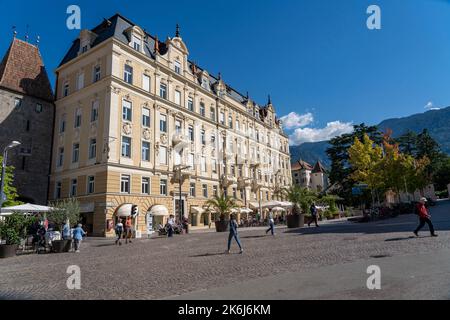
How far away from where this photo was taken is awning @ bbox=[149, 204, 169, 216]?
3225 centimetres

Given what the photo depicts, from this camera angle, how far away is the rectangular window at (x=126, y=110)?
32.2m

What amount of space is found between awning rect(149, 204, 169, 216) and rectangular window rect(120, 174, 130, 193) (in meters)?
3.34

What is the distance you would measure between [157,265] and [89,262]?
379cm

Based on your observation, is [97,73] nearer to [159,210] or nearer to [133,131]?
[133,131]

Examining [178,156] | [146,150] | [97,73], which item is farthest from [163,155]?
[97,73]

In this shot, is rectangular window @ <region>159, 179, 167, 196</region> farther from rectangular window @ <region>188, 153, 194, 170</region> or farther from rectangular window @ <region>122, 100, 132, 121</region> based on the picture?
rectangular window @ <region>122, 100, 132, 121</region>

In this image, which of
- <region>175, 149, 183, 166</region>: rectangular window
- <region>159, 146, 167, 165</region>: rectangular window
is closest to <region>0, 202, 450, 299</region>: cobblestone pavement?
<region>159, 146, 167, 165</region>: rectangular window

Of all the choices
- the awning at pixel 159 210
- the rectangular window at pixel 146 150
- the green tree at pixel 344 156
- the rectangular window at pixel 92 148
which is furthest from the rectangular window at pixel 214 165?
the green tree at pixel 344 156

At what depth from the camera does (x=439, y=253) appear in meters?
9.54

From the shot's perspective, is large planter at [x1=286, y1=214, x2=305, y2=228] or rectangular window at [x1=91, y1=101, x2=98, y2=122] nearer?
large planter at [x1=286, y1=214, x2=305, y2=228]

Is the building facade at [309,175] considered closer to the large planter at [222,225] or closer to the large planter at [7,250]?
the large planter at [222,225]

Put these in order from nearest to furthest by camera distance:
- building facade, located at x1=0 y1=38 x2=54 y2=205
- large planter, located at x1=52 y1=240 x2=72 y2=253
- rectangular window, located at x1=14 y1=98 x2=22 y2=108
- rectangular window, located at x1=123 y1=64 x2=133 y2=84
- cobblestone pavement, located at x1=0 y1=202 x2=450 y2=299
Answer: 1. cobblestone pavement, located at x1=0 y1=202 x2=450 y2=299
2. large planter, located at x1=52 y1=240 x2=72 y2=253
3. building facade, located at x1=0 y1=38 x2=54 y2=205
4. rectangular window, located at x1=123 y1=64 x2=133 y2=84
5. rectangular window, located at x1=14 y1=98 x2=22 y2=108

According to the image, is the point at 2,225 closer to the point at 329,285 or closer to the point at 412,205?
the point at 329,285

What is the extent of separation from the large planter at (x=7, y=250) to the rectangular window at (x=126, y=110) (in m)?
18.2
